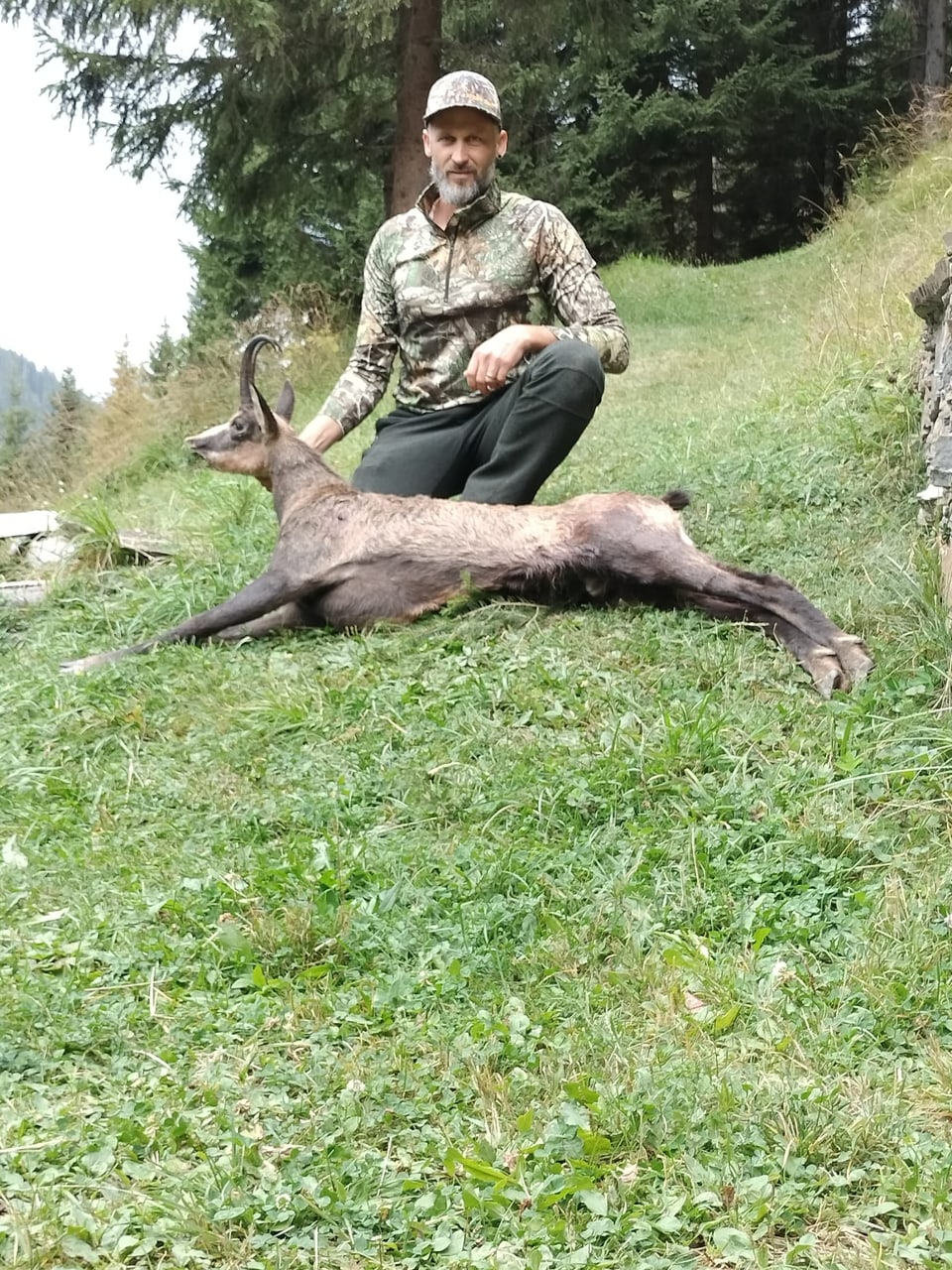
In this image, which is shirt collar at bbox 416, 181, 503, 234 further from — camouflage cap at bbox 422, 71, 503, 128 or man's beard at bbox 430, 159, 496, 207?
camouflage cap at bbox 422, 71, 503, 128

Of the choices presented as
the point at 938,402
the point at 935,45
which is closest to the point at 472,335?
the point at 938,402

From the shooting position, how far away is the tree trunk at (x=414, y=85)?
1141cm

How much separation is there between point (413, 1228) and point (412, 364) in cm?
425

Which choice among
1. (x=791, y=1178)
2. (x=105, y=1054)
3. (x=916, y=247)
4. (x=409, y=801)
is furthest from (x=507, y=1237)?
(x=916, y=247)

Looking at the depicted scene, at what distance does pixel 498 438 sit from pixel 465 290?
0.69 m

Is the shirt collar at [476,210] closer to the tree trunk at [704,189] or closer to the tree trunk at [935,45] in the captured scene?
the tree trunk at [935,45]

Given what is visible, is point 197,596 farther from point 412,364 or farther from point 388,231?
point 388,231

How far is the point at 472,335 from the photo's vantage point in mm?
5418

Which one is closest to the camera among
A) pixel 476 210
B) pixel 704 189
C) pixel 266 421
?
pixel 476 210

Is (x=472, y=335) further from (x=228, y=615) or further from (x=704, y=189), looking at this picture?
(x=704, y=189)

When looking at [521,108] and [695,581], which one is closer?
[695,581]

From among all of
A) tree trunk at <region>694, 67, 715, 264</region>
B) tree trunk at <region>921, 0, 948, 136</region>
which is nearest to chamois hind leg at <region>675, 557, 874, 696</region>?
tree trunk at <region>921, 0, 948, 136</region>

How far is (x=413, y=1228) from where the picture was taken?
1987mm

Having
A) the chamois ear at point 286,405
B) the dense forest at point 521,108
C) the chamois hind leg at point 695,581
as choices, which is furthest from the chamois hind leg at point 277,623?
the dense forest at point 521,108
